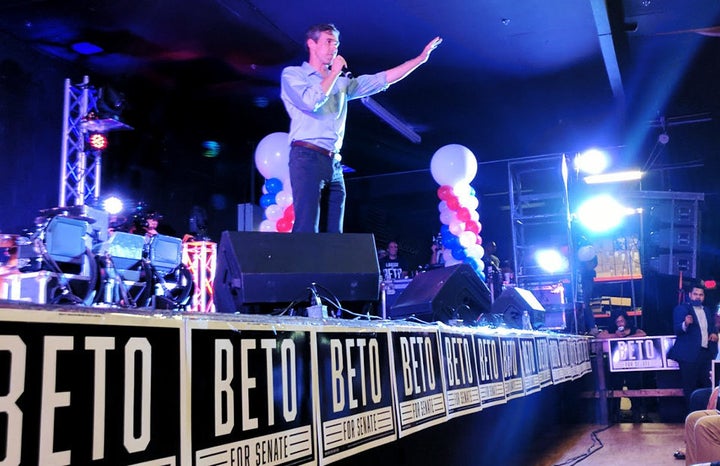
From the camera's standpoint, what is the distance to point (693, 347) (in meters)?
5.55

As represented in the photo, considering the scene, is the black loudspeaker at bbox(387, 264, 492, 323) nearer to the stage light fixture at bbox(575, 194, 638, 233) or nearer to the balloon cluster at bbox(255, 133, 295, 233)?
the balloon cluster at bbox(255, 133, 295, 233)

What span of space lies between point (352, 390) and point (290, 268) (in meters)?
0.64

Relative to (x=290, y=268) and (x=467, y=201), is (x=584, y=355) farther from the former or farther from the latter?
(x=290, y=268)

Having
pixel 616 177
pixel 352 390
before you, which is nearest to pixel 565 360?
pixel 352 390

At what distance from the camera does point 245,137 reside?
29.7ft

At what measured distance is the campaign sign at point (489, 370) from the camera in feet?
7.83

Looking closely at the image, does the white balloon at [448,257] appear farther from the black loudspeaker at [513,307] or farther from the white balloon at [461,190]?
the black loudspeaker at [513,307]

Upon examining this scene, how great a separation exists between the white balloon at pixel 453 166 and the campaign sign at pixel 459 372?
551cm

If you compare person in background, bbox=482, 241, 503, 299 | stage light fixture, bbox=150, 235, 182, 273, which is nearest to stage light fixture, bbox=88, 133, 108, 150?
stage light fixture, bbox=150, 235, 182, 273

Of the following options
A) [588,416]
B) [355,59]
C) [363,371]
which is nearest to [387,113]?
[355,59]

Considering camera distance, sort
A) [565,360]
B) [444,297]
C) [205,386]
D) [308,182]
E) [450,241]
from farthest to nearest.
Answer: [450,241] → [565,360] → [444,297] → [308,182] → [205,386]

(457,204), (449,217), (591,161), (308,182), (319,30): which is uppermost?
(591,161)

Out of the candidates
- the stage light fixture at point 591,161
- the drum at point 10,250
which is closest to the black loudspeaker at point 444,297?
the drum at point 10,250

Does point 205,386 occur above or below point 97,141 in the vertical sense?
below
